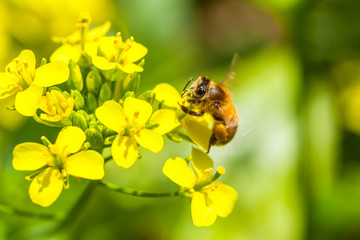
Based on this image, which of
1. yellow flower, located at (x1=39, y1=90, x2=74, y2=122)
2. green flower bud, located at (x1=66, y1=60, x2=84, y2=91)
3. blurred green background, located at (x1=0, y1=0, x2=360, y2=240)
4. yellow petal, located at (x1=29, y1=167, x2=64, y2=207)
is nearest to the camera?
yellow petal, located at (x1=29, y1=167, x2=64, y2=207)

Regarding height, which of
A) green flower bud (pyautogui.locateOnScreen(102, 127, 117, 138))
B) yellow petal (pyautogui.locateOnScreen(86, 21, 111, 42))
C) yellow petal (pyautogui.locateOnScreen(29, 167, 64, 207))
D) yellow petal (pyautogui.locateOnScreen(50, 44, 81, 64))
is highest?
yellow petal (pyautogui.locateOnScreen(86, 21, 111, 42))

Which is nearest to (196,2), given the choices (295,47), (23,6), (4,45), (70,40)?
(295,47)

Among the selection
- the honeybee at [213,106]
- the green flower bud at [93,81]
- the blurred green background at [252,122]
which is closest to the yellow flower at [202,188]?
the honeybee at [213,106]

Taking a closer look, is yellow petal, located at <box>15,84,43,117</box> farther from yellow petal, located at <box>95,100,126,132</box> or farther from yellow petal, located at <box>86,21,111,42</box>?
yellow petal, located at <box>86,21,111,42</box>

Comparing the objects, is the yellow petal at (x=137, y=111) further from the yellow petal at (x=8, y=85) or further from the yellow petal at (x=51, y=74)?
the yellow petal at (x=8, y=85)

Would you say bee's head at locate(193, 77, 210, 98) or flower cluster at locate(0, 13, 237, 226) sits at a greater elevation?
bee's head at locate(193, 77, 210, 98)

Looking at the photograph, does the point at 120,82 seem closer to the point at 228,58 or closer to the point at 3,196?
the point at 3,196

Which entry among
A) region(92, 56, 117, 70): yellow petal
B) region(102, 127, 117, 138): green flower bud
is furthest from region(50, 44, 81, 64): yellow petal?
region(102, 127, 117, 138): green flower bud

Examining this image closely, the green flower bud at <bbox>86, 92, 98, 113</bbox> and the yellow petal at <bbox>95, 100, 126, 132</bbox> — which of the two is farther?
the green flower bud at <bbox>86, 92, 98, 113</bbox>

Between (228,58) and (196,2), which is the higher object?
(196,2)
